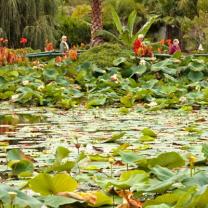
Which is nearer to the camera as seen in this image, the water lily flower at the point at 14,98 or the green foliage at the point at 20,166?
the green foliage at the point at 20,166

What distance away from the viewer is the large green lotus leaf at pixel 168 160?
2992mm

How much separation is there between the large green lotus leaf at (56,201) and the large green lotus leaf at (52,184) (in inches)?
3.3

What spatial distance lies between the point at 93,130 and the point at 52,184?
2.73 meters

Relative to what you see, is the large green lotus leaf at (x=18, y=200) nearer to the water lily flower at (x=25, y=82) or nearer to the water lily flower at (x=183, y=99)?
the water lily flower at (x=183, y=99)

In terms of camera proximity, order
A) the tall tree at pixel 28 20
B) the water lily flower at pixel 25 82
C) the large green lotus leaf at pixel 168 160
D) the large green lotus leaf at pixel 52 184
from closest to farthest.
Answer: the large green lotus leaf at pixel 52 184, the large green lotus leaf at pixel 168 160, the water lily flower at pixel 25 82, the tall tree at pixel 28 20

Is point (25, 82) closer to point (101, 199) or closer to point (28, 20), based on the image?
point (101, 199)

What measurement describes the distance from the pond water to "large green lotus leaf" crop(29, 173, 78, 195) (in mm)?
776

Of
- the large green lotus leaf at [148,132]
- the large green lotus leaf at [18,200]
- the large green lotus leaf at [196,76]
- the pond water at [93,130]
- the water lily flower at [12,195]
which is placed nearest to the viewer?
the water lily flower at [12,195]

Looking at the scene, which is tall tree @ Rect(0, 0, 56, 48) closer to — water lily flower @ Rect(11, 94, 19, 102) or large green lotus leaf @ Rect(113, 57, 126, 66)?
large green lotus leaf @ Rect(113, 57, 126, 66)

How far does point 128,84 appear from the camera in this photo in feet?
31.7

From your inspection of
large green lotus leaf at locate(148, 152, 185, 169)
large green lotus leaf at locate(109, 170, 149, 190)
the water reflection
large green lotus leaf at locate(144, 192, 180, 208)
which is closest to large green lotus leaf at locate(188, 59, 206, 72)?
the water reflection

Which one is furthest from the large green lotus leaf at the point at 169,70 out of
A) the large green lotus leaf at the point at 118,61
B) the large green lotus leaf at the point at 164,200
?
the large green lotus leaf at the point at 164,200

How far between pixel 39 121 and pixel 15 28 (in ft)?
52.8

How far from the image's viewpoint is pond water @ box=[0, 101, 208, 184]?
4.06 meters
